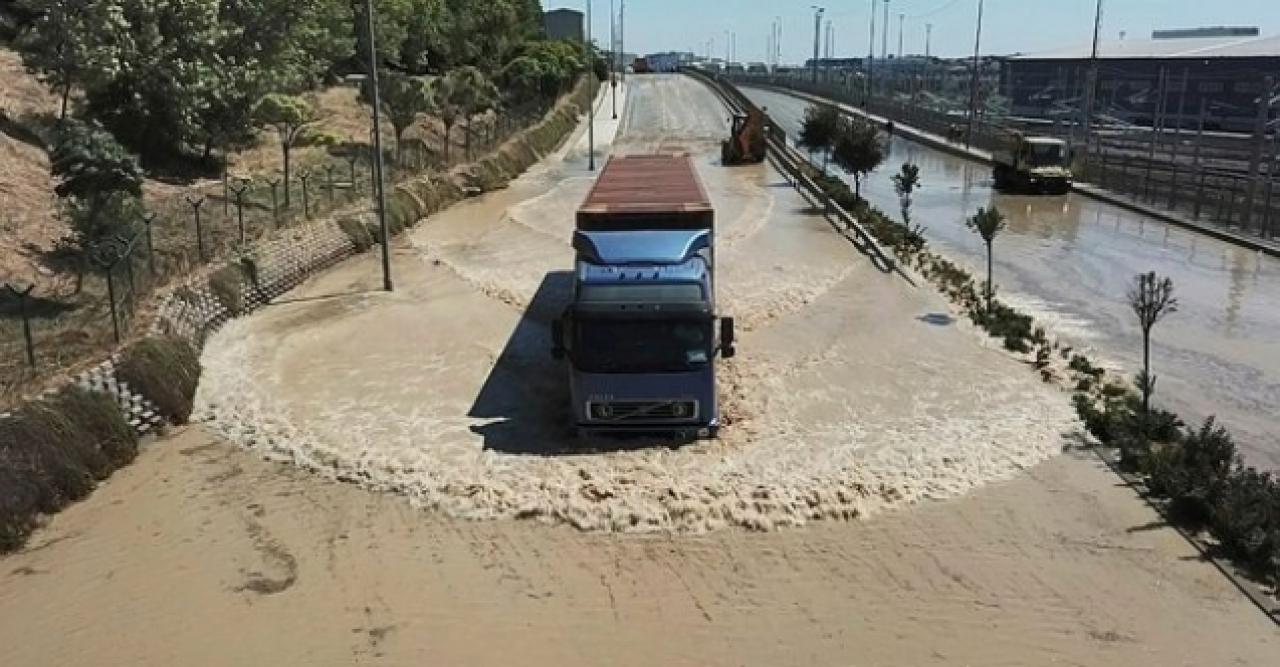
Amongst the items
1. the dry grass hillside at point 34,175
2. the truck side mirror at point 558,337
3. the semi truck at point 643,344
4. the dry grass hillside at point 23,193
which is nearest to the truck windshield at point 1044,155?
the dry grass hillside at point 34,175

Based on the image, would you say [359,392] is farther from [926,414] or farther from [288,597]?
[926,414]

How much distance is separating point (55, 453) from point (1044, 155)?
139 feet

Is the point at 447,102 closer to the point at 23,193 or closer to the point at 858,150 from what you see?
the point at 858,150

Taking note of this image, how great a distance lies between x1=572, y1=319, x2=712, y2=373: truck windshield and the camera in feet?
48.2

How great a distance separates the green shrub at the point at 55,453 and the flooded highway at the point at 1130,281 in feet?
55.7

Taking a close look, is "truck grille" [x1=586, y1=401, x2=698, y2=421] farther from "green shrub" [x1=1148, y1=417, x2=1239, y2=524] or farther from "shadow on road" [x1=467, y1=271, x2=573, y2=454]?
"green shrub" [x1=1148, y1=417, x2=1239, y2=524]

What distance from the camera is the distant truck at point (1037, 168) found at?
45.3 metres

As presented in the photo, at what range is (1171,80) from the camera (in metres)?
89.5

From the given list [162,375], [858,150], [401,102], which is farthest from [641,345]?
[401,102]

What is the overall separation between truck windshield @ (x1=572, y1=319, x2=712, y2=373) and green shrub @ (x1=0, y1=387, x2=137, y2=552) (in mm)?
6891

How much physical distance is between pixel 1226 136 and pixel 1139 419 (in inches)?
2077

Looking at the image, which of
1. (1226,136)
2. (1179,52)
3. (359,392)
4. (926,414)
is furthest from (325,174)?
(1179,52)

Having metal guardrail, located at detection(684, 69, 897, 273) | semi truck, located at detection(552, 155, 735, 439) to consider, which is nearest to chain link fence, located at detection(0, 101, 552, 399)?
semi truck, located at detection(552, 155, 735, 439)

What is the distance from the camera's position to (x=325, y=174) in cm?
3622
